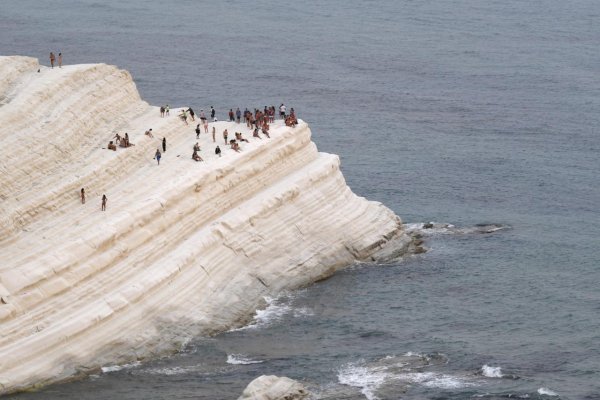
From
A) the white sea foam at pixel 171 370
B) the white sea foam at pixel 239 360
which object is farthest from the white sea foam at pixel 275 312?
the white sea foam at pixel 171 370

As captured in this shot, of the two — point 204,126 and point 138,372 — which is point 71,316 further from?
point 204,126

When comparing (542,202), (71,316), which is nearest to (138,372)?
(71,316)

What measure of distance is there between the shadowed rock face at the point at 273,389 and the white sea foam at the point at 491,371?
955 cm

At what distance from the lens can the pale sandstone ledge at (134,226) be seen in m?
73.9

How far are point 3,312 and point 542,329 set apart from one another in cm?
2911

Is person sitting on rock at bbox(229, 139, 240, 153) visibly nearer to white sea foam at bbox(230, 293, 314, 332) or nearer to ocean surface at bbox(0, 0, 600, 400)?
ocean surface at bbox(0, 0, 600, 400)

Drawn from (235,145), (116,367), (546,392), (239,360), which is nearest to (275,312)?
(239,360)

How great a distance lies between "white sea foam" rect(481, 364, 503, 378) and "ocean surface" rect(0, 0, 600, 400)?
0.29 ft

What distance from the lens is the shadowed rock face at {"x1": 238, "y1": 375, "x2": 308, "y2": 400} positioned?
226 ft

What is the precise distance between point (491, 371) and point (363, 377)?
A: 649 cm

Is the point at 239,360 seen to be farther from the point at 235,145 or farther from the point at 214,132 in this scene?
the point at 214,132

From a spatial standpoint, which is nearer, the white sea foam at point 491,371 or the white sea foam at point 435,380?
the white sea foam at point 435,380

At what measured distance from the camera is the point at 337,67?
151 meters

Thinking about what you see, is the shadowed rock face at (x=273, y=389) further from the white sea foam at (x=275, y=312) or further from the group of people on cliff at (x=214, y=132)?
the group of people on cliff at (x=214, y=132)
